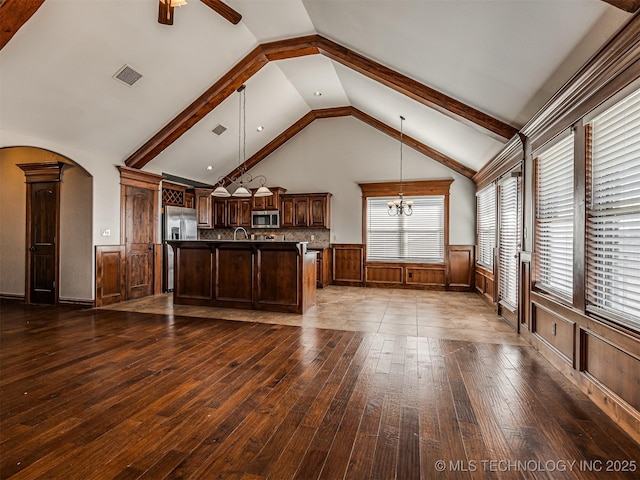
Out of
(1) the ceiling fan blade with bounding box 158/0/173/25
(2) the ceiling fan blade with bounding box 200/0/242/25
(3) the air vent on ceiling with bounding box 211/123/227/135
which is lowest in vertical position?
(1) the ceiling fan blade with bounding box 158/0/173/25

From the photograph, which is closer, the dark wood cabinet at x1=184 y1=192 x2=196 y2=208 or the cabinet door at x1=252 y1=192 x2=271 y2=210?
the dark wood cabinet at x1=184 y1=192 x2=196 y2=208

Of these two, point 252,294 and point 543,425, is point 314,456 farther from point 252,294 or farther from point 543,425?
point 252,294

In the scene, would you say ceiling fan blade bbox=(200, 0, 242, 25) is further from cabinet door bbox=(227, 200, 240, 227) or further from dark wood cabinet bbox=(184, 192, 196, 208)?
cabinet door bbox=(227, 200, 240, 227)

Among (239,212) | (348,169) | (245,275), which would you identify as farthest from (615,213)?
(239,212)

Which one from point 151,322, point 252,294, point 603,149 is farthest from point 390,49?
point 151,322

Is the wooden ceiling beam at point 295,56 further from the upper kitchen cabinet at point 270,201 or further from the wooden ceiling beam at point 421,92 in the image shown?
the upper kitchen cabinet at point 270,201

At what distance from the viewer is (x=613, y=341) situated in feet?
7.22

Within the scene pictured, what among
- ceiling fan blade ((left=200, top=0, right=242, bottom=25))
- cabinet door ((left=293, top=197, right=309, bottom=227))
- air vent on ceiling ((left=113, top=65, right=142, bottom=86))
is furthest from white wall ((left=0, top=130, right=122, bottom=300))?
cabinet door ((left=293, top=197, right=309, bottom=227))

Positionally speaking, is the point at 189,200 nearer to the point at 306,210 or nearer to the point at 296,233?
the point at 296,233

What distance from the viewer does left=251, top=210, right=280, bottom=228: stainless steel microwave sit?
27.3ft

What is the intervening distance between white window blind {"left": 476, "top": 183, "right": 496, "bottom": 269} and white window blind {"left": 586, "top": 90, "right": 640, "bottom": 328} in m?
3.26

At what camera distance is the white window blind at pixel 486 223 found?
19.2 ft

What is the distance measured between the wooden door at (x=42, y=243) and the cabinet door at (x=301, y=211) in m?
4.70

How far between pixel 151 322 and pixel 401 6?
481cm
